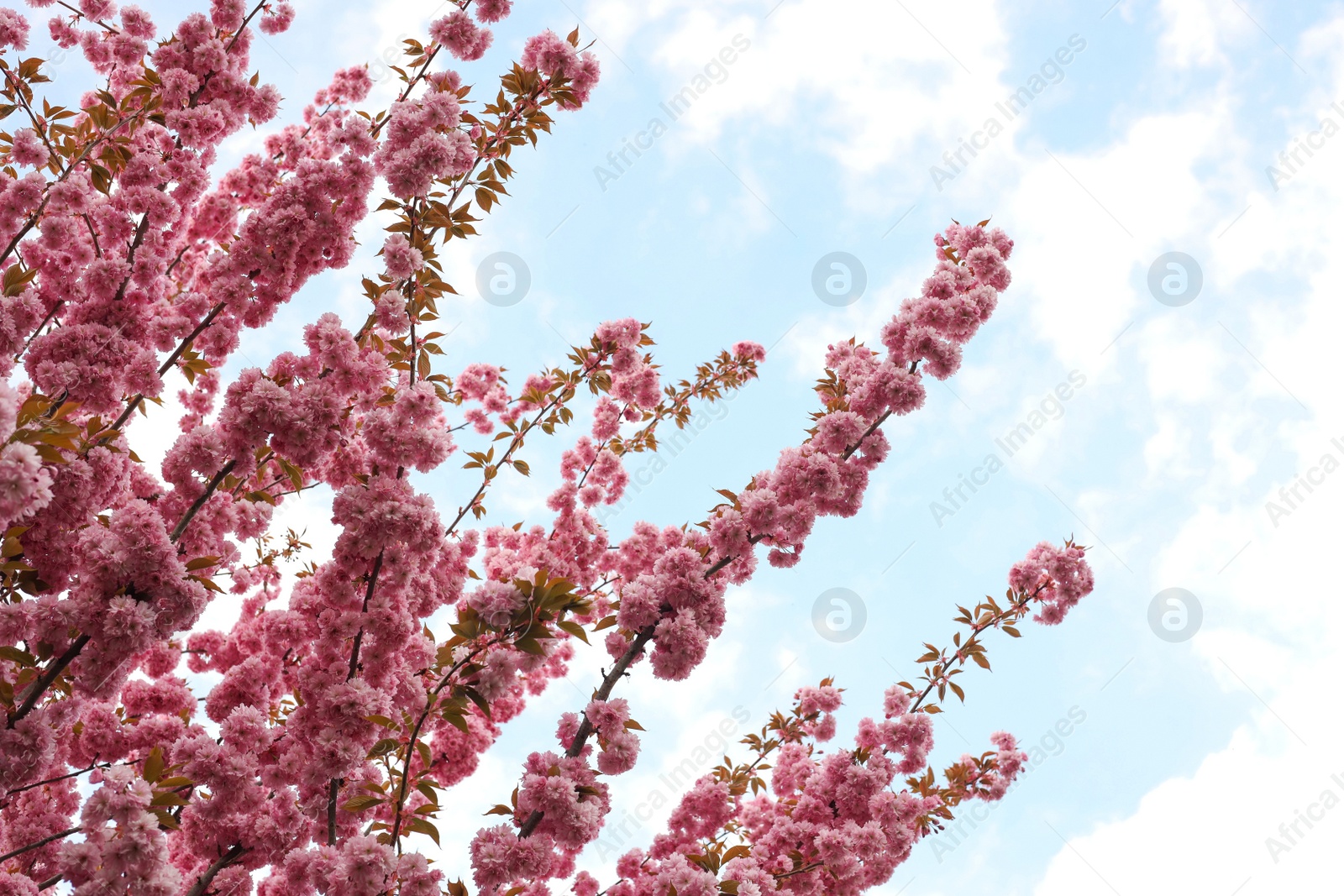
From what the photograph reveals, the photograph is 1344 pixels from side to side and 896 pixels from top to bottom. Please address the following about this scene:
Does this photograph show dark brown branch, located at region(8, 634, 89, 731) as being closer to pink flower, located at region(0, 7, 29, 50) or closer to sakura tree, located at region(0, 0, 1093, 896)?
sakura tree, located at region(0, 0, 1093, 896)

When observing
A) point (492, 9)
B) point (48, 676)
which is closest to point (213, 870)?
point (48, 676)

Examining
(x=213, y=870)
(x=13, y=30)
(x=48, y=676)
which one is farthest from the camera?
(x=13, y=30)

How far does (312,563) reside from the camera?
453cm

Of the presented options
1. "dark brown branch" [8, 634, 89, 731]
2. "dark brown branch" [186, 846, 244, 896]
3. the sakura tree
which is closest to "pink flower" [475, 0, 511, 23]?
the sakura tree

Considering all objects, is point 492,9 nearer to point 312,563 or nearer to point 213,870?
point 312,563

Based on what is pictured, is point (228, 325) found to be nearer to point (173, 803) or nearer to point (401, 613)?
point (401, 613)

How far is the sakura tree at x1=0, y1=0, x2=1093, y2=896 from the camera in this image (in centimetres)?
280

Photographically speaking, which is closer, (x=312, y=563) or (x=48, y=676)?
(x=48, y=676)

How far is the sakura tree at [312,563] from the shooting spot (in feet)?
9.18

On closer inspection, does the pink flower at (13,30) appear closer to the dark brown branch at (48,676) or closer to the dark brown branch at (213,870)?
the dark brown branch at (48,676)

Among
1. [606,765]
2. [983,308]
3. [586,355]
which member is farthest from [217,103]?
[983,308]

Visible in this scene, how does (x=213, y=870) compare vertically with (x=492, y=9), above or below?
below

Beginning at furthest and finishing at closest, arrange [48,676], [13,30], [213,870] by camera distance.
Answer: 1. [13,30]
2. [213,870]
3. [48,676]

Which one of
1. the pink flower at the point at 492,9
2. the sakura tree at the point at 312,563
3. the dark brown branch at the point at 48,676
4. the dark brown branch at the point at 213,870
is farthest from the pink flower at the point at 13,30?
the dark brown branch at the point at 213,870
